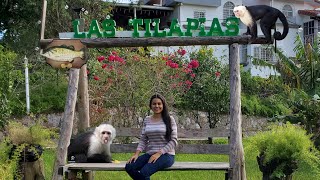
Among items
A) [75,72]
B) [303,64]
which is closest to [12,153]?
[75,72]

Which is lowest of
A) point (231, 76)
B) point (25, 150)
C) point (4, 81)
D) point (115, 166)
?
point (115, 166)

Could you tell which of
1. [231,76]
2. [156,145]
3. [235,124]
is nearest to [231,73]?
[231,76]

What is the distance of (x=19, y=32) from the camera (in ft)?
58.3

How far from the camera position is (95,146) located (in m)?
6.61

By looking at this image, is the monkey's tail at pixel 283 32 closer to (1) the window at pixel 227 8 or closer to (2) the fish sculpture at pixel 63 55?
(2) the fish sculpture at pixel 63 55

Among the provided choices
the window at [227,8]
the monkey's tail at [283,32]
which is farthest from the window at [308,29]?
the monkey's tail at [283,32]

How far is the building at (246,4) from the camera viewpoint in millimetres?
22567

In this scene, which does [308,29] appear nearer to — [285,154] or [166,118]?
[285,154]

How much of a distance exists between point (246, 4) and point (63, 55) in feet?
63.0

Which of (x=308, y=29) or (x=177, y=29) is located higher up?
(x=308, y=29)

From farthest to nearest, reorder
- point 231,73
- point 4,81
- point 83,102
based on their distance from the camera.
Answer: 1. point 4,81
2. point 83,102
3. point 231,73

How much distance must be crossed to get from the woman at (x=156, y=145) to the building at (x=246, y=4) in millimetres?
15082

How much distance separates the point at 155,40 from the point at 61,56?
133 centimetres

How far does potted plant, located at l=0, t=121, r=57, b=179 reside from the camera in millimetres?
6750
